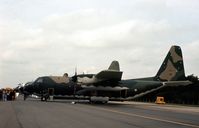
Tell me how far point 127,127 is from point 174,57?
36120mm

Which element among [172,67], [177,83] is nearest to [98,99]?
[177,83]

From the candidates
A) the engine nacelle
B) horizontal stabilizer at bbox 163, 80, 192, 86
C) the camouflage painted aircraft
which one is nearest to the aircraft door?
the camouflage painted aircraft

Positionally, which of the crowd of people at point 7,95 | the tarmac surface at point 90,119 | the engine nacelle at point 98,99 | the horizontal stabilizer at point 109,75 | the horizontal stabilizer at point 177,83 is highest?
the horizontal stabilizer at point 109,75

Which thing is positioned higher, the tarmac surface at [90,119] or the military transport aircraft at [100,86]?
the military transport aircraft at [100,86]

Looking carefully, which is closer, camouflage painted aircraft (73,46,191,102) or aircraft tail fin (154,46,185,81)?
camouflage painted aircraft (73,46,191,102)

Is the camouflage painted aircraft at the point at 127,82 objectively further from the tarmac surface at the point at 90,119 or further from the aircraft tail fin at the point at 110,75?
the tarmac surface at the point at 90,119

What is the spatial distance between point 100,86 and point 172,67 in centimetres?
1067

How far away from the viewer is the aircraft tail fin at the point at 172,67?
50500mm

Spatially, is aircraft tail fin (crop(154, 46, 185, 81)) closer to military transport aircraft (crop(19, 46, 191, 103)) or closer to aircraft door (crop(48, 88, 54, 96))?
military transport aircraft (crop(19, 46, 191, 103))

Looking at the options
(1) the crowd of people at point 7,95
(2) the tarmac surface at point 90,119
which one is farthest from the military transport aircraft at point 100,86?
(2) the tarmac surface at point 90,119

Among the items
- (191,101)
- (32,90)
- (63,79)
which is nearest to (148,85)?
(63,79)

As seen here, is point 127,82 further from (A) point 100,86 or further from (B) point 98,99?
(B) point 98,99

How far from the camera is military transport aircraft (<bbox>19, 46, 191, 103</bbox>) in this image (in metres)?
45.9

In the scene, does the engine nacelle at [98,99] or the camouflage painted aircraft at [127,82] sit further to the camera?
the engine nacelle at [98,99]
